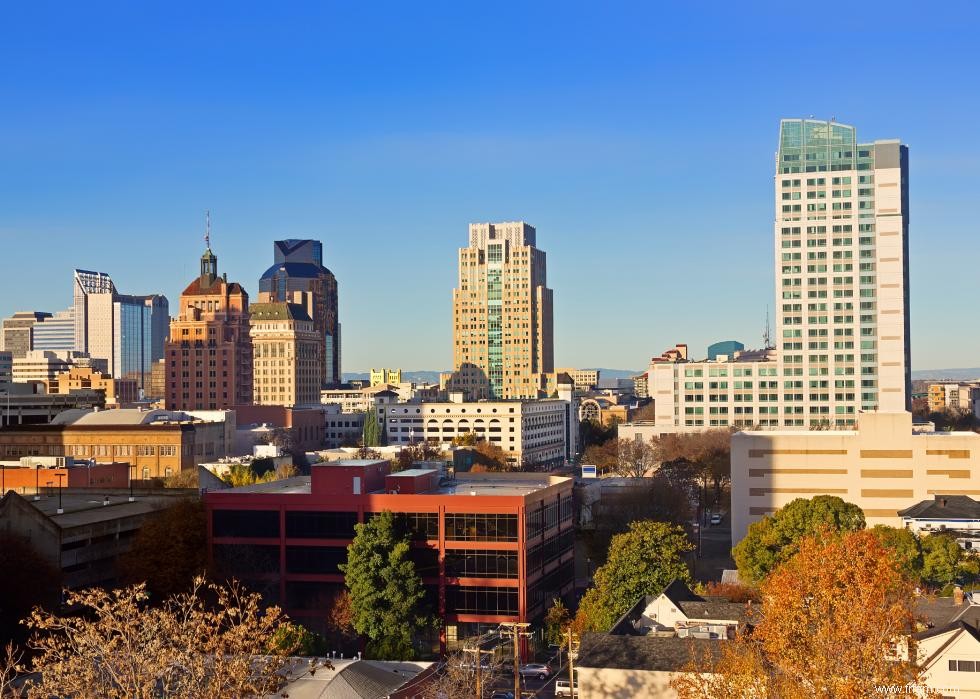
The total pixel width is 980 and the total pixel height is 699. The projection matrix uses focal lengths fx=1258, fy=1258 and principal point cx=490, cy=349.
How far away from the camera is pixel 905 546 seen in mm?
81375

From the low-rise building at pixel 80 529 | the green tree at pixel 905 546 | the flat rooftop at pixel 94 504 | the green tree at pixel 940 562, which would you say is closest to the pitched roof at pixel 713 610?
the green tree at pixel 905 546

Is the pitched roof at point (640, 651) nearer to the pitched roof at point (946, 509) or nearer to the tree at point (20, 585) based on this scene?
the tree at point (20, 585)

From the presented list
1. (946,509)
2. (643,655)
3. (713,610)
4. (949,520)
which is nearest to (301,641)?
(643,655)

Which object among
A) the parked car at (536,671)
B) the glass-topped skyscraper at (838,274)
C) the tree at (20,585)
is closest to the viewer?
the parked car at (536,671)

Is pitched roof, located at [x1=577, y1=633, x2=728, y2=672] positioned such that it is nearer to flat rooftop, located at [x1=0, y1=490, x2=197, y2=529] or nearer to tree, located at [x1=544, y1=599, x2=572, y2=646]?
tree, located at [x1=544, y1=599, x2=572, y2=646]

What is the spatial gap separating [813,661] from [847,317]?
160758 mm

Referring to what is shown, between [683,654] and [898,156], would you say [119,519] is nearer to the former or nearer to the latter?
[683,654]

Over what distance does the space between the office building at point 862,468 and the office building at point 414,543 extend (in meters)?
26.8

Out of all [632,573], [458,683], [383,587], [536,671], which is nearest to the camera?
[458,683]

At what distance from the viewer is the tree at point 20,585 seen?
68688 millimetres

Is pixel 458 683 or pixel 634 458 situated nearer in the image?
pixel 458 683

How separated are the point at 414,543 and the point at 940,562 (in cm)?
3431

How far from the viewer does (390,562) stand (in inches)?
2940

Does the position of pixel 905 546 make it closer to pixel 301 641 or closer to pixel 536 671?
pixel 536 671
